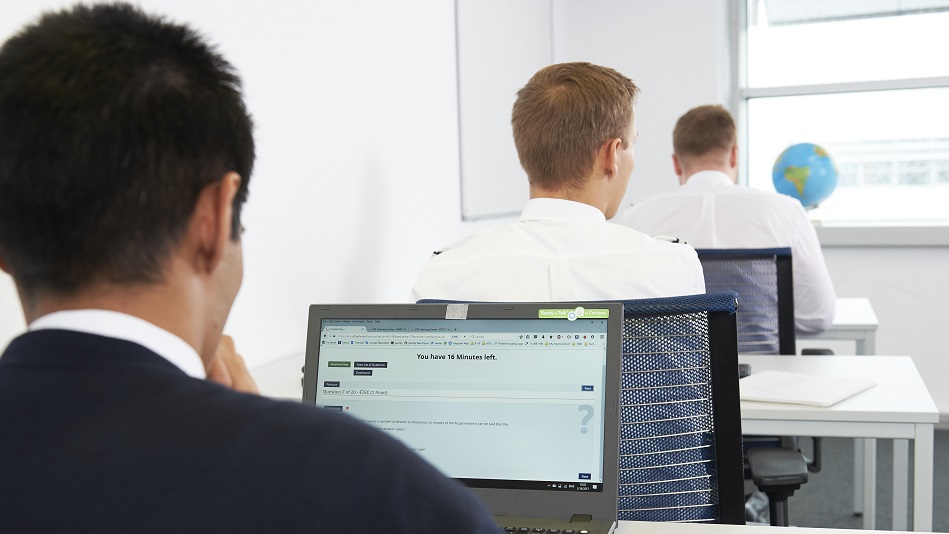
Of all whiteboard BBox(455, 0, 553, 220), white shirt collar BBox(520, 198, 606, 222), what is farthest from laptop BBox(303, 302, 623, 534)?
whiteboard BBox(455, 0, 553, 220)

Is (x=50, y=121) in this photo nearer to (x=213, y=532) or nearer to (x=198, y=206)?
(x=198, y=206)

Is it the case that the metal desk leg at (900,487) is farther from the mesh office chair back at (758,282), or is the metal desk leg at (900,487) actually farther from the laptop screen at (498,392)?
the laptop screen at (498,392)

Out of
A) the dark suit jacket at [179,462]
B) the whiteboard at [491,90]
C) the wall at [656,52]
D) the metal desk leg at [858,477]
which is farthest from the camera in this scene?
the wall at [656,52]

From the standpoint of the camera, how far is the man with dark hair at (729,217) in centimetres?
298

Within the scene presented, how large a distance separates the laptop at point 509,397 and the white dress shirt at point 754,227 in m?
1.90

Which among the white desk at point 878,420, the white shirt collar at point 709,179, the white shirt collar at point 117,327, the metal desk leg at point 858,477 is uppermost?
the white shirt collar at point 709,179

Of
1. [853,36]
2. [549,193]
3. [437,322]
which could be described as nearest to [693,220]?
[549,193]

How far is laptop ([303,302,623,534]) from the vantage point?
3.80 ft

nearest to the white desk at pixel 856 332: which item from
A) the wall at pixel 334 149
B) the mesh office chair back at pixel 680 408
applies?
the wall at pixel 334 149

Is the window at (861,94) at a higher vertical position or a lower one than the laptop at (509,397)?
higher

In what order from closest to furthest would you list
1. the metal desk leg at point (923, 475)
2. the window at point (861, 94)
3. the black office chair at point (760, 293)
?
the metal desk leg at point (923, 475)
the black office chair at point (760, 293)
the window at point (861, 94)

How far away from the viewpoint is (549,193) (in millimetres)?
2039

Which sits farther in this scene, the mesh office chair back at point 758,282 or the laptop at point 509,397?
the mesh office chair back at point 758,282

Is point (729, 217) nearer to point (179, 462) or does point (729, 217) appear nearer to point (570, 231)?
point (570, 231)
